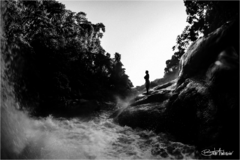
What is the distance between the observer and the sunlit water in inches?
217

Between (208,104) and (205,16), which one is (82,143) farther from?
(205,16)

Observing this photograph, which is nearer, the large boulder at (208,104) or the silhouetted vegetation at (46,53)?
the large boulder at (208,104)

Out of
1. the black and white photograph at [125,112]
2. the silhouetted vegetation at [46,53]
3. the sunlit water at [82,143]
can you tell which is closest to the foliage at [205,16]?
the black and white photograph at [125,112]

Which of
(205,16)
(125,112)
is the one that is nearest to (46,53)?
(125,112)

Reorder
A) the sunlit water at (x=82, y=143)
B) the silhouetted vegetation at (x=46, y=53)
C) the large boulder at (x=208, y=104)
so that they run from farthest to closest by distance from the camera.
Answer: the silhouetted vegetation at (x=46, y=53) → the large boulder at (x=208, y=104) → the sunlit water at (x=82, y=143)

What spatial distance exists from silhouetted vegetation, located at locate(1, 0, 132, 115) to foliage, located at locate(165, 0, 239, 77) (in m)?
12.0

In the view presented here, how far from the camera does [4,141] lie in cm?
498

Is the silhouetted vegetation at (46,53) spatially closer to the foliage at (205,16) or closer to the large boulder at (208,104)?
the large boulder at (208,104)

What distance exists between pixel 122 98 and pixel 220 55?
22.3 meters

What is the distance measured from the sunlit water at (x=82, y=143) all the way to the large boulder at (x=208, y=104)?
752mm

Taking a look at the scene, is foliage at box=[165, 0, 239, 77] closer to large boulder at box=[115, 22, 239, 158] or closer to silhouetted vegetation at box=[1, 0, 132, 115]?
large boulder at box=[115, 22, 239, 158]

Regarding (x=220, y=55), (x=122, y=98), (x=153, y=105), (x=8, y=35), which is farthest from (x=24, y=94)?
(x=122, y=98)

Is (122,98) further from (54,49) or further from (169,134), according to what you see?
(169,134)

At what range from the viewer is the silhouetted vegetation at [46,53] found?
894 cm
